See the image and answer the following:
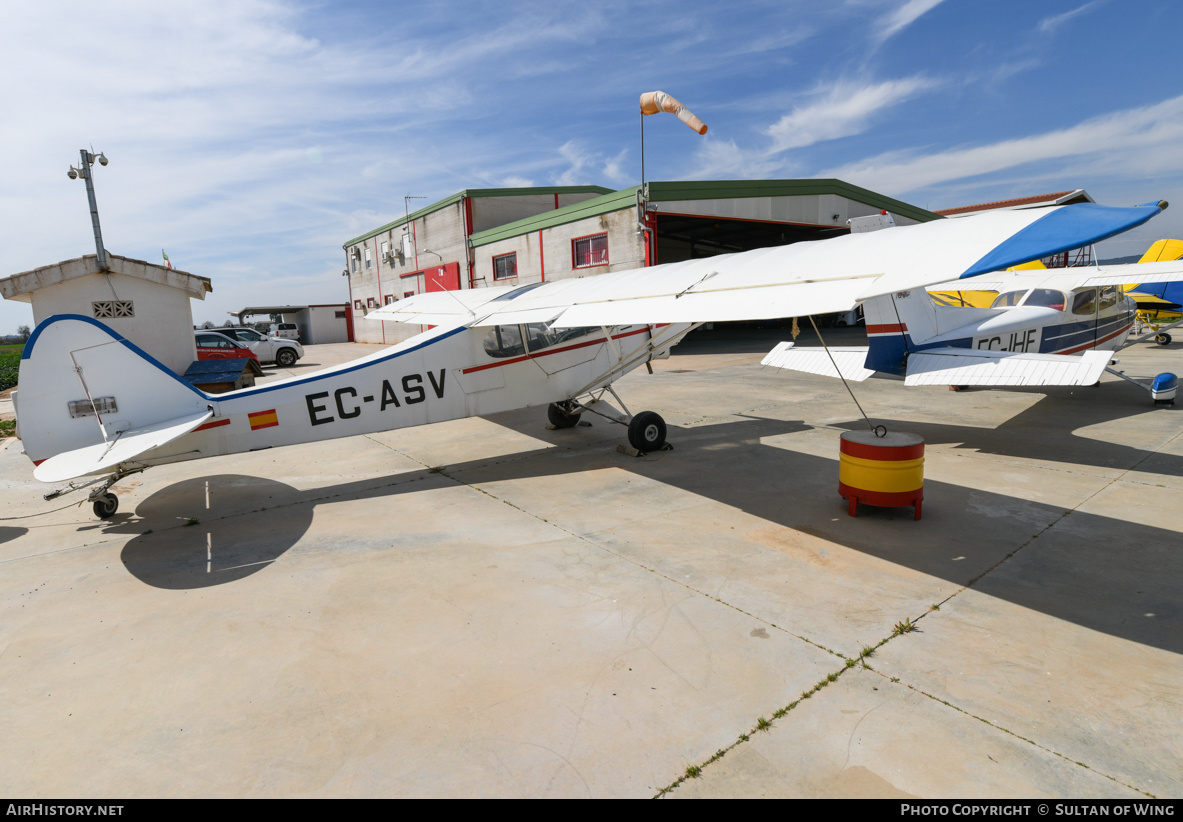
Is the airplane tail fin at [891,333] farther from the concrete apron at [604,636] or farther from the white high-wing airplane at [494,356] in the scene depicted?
the white high-wing airplane at [494,356]

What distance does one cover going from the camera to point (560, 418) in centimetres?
964

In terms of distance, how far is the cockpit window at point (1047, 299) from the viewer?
10320mm

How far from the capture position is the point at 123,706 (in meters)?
3.14

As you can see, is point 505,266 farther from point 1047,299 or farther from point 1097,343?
point 1097,343

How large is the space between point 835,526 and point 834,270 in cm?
242

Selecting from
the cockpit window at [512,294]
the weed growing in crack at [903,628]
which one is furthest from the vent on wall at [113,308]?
the weed growing in crack at [903,628]

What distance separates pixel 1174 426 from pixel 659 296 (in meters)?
8.77

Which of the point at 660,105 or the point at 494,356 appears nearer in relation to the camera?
the point at 494,356

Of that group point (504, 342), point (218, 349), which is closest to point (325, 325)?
point (218, 349)

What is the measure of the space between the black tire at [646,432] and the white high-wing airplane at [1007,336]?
2413mm

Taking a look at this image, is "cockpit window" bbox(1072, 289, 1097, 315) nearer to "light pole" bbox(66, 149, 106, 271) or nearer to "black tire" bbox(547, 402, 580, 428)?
"black tire" bbox(547, 402, 580, 428)

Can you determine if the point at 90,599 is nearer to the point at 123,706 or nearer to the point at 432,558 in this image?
the point at 123,706

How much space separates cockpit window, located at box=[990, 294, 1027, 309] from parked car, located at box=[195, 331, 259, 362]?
17.6 meters
